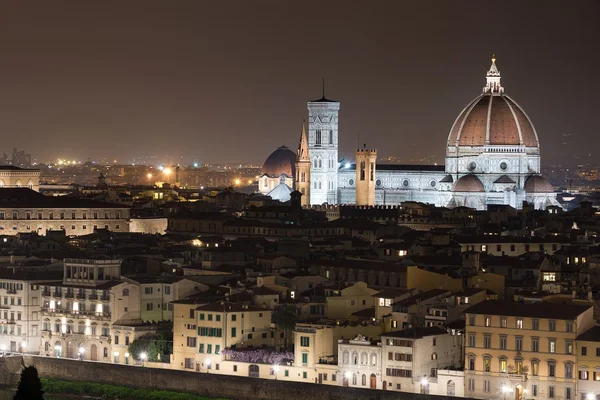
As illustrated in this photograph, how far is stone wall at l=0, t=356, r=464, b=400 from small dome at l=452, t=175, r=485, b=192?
73.1m

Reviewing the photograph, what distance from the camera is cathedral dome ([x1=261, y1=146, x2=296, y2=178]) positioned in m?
159

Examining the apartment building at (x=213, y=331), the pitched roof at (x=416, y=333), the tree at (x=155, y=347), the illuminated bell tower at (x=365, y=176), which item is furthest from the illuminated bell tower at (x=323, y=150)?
the pitched roof at (x=416, y=333)

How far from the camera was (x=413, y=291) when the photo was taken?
5734 centimetres

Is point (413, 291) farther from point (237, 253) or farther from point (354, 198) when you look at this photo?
point (354, 198)

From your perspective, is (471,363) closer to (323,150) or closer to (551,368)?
(551,368)

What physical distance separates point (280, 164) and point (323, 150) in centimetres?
2483

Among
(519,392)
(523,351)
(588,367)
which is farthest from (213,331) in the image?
(588,367)

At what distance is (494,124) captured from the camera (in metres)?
134

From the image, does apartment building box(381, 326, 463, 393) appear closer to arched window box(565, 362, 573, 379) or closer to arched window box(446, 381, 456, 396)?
arched window box(446, 381, 456, 396)

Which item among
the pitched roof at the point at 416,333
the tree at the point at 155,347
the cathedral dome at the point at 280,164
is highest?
the cathedral dome at the point at 280,164

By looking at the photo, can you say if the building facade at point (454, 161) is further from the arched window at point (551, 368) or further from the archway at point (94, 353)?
the arched window at point (551, 368)

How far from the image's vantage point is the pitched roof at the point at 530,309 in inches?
1923

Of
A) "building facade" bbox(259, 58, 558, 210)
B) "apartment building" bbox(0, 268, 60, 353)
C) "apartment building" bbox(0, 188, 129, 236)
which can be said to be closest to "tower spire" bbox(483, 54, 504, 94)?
"building facade" bbox(259, 58, 558, 210)

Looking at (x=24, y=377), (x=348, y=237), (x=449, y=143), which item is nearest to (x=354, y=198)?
(x=449, y=143)
